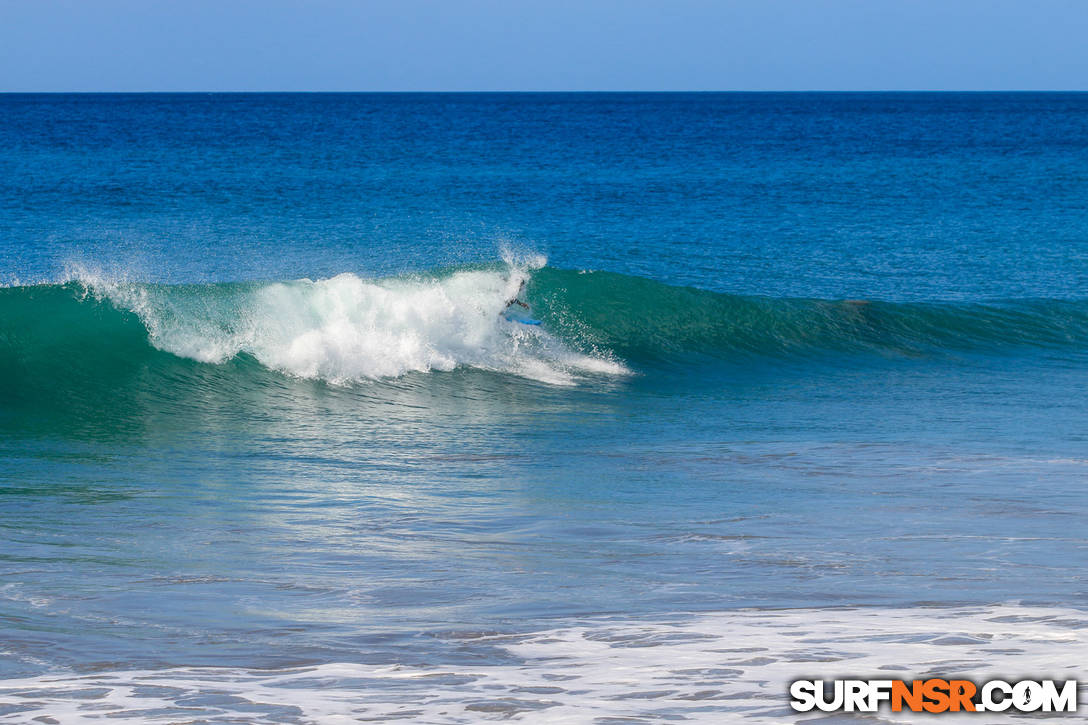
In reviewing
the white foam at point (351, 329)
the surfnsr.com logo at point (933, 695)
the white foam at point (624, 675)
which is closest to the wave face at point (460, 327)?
the white foam at point (351, 329)

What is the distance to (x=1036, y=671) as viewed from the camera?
179 inches

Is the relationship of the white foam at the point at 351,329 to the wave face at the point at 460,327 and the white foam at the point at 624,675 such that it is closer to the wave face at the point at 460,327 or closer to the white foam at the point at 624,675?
the wave face at the point at 460,327

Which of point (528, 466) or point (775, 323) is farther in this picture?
point (775, 323)

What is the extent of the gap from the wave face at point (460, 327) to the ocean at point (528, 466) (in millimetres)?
63

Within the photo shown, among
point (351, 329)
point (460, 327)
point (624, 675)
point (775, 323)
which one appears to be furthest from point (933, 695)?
point (775, 323)

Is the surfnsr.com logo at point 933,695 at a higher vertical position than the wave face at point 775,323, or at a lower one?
lower

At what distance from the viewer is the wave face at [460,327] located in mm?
13156

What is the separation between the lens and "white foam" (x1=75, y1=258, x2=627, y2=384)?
515 inches

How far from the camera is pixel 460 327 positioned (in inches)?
557

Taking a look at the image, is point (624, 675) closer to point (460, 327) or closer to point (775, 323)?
point (460, 327)

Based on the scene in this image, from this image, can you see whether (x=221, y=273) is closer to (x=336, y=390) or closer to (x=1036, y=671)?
(x=336, y=390)

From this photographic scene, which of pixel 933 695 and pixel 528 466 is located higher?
pixel 528 466

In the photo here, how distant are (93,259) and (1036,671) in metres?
21.1

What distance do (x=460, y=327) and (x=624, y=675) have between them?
32.0 ft
